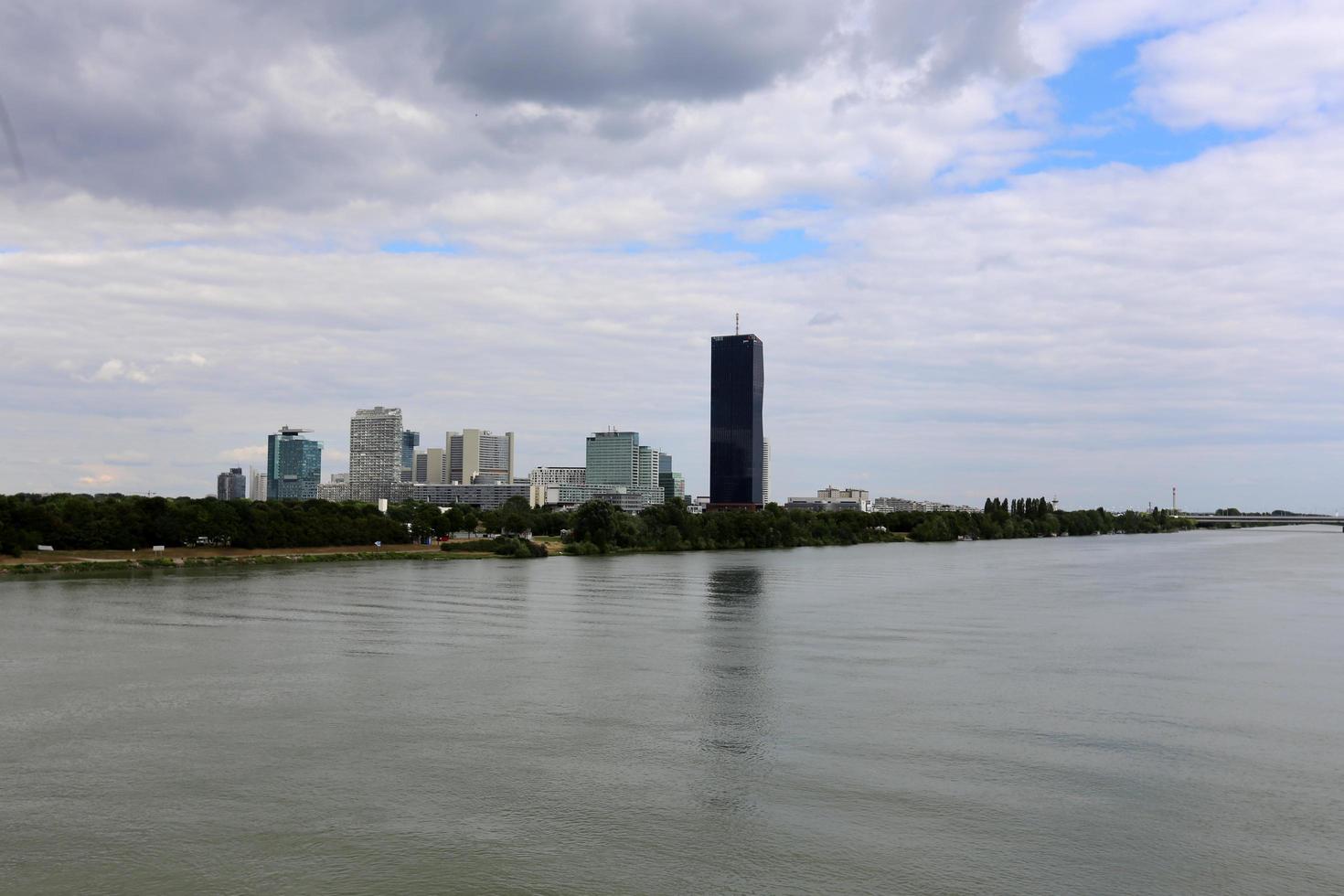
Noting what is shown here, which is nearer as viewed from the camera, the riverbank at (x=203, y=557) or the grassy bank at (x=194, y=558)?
the grassy bank at (x=194, y=558)

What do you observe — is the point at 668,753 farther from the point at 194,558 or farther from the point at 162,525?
the point at 162,525

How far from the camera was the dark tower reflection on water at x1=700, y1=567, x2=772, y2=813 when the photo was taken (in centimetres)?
1834

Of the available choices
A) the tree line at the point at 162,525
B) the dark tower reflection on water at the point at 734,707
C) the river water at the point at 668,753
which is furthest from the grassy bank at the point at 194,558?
the dark tower reflection on water at the point at 734,707

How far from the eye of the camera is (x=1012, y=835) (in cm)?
1558

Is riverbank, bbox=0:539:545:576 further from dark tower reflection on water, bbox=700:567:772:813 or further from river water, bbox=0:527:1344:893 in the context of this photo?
dark tower reflection on water, bbox=700:567:772:813

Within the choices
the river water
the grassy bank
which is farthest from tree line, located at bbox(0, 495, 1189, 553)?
the river water

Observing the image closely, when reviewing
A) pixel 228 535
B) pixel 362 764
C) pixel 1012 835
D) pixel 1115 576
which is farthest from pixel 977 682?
pixel 228 535

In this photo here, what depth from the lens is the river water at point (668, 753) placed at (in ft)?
48.0

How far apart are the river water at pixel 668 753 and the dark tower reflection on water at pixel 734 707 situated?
0.36 feet

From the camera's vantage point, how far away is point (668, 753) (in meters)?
20.2

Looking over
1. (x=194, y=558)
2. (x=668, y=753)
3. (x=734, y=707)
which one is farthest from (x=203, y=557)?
(x=668, y=753)

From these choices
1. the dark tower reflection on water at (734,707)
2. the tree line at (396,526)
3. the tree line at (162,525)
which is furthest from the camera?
the tree line at (396,526)

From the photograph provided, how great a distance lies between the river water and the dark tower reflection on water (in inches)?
4.3

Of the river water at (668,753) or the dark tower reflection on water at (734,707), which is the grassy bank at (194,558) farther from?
the dark tower reflection on water at (734,707)
